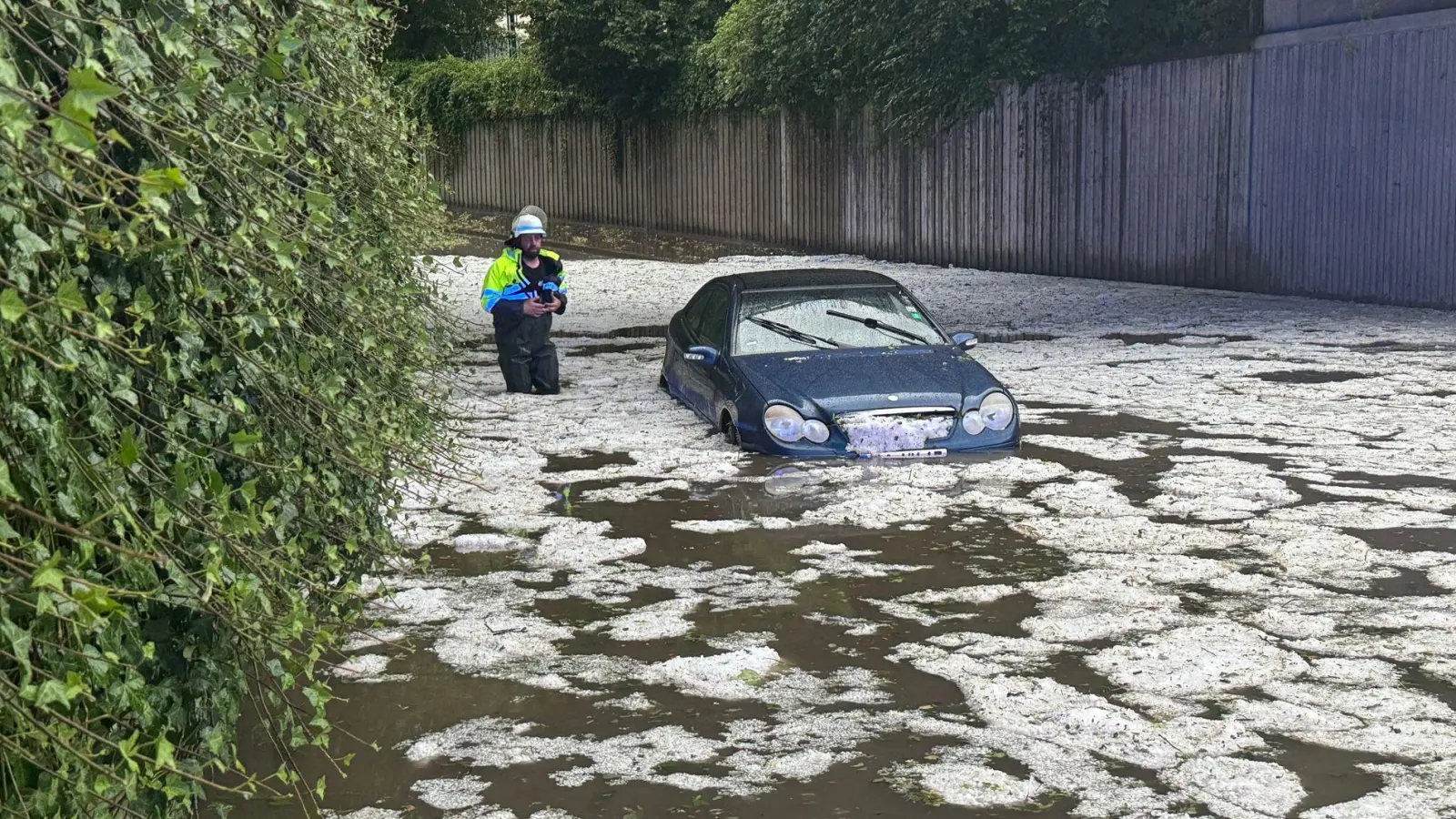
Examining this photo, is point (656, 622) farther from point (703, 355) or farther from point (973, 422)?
point (703, 355)

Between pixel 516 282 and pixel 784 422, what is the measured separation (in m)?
4.03

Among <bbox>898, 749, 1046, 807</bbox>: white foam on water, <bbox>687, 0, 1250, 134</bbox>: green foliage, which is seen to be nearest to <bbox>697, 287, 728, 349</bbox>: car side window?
<bbox>898, 749, 1046, 807</bbox>: white foam on water

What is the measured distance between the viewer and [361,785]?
5.40 m

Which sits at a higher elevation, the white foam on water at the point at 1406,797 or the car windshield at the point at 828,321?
the car windshield at the point at 828,321

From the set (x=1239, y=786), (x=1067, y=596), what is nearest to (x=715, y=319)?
(x=1067, y=596)

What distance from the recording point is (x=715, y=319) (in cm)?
1228

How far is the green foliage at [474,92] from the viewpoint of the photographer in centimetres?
3778

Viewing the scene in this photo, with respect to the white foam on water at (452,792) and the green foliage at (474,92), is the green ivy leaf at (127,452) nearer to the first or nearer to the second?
the white foam on water at (452,792)

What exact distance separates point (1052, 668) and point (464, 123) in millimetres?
38820

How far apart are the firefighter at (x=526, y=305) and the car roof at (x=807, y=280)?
1.93 meters

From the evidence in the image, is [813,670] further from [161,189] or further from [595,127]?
[595,127]

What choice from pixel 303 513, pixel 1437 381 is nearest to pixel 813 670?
pixel 303 513

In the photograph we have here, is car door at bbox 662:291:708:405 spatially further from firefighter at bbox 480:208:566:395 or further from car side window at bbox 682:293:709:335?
firefighter at bbox 480:208:566:395

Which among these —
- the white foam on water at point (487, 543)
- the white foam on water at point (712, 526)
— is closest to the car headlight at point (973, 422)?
the white foam on water at point (712, 526)
